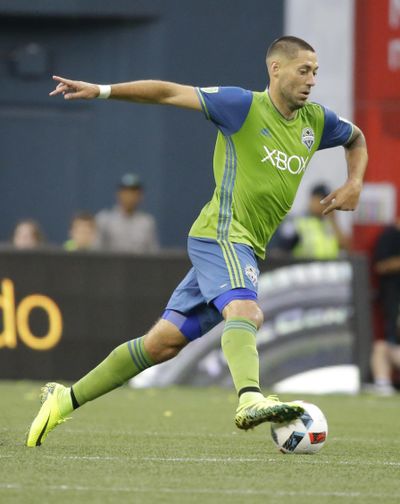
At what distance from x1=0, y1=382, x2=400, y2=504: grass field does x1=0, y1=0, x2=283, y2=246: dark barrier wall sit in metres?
6.26

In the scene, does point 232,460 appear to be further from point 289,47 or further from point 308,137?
point 289,47

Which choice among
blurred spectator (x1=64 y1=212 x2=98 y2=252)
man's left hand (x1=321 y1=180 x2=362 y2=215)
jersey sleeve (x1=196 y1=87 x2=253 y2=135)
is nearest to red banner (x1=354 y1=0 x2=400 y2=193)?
blurred spectator (x1=64 y1=212 x2=98 y2=252)

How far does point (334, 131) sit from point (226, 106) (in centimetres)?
83

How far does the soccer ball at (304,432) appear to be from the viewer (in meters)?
7.23

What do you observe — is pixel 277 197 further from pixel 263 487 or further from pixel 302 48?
pixel 263 487

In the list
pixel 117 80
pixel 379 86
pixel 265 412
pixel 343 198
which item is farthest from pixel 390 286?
pixel 265 412

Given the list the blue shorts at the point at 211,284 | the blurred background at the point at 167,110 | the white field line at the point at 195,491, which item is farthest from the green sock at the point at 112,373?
the blurred background at the point at 167,110

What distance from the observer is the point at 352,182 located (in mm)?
7980

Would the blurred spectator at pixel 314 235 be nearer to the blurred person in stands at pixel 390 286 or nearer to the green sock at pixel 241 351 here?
the blurred person in stands at pixel 390 286

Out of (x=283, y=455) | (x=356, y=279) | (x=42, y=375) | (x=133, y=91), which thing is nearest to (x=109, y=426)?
(x=283, y=455)

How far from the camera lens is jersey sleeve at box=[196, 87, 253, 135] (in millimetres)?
7625

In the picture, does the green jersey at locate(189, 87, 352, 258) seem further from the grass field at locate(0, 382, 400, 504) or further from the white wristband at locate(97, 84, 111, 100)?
the grass field at locate(0, 382, 400, 504)

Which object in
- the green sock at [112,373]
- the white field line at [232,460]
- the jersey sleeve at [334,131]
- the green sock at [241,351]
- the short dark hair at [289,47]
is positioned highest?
the short dark hair at [289,47]

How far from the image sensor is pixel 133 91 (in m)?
7.36
